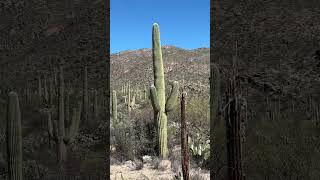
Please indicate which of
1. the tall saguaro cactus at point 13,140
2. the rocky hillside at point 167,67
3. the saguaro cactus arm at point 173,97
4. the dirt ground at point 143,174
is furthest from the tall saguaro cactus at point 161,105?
the rocky hillside at point 167,67

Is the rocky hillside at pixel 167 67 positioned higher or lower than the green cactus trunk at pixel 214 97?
higher

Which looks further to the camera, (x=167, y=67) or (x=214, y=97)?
(x=167, y=67)

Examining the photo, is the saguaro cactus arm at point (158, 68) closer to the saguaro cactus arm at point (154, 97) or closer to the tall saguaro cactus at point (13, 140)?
the saguaro cactus arm at point (154, 97)

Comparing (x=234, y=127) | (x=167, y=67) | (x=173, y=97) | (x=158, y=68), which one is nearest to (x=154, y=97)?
(x=173, y=97)

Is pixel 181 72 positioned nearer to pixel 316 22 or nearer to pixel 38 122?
pixel 316 22

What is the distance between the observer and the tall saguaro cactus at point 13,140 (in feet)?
19.9

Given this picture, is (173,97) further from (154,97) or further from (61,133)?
(61,133)

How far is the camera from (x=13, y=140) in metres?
Answer: 6.08

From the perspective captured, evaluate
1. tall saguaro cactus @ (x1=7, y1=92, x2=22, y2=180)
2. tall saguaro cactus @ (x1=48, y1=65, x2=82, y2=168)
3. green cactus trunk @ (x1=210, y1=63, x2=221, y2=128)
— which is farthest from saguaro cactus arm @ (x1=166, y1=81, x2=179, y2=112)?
tall saguaro cactus @ (x1=7, y1=92, x2=22, y2=180)

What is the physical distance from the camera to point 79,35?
21.9 metres

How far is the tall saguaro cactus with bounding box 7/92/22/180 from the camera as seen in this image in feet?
19.9

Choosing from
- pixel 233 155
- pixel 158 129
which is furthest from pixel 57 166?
pixel 233 155

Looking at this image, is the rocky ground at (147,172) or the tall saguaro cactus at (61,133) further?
the tall saguaro cactus at (61,133)

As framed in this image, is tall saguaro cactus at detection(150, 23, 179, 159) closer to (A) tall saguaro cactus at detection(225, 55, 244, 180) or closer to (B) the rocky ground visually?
(B) the rocky ground
